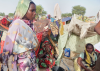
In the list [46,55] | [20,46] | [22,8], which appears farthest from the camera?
[46,55]

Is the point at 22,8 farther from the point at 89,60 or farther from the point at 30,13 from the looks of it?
the point at 89,60

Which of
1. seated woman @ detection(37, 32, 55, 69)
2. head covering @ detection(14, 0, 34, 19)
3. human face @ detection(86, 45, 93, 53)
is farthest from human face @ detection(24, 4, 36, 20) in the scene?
human face @ detection(86, 45, 93, 53)

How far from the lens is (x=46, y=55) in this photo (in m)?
2.54

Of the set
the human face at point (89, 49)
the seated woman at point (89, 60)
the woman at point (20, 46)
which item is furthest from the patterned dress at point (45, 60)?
the woman at point (20, 46)

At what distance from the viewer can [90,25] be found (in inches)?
94.3

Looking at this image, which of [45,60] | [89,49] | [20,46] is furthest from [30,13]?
[89,49]

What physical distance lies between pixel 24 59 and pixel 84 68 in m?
1.93

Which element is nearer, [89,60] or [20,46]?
[20,46]

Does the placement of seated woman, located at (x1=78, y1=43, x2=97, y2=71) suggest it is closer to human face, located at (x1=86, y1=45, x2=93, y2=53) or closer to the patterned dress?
human face, located at (x1=86, y1=45, x2=93, y2=53)

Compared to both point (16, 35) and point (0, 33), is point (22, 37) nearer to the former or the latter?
point (16, 35)

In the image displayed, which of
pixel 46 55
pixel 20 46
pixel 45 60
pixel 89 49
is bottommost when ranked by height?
pixel 45 60

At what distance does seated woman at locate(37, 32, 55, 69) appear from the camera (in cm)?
244

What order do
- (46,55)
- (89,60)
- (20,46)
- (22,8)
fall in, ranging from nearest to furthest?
(20,46)
(22,8)
(89,60)
(46,55)

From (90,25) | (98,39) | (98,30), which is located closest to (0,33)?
(98,30)
